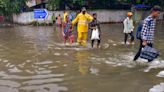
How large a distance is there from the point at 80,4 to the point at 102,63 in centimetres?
2266

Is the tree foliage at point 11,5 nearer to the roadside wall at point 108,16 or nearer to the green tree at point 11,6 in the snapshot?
the green tree at point 11,6

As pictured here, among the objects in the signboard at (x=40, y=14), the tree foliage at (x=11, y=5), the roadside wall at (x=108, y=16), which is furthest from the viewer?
the roadside wall at (x=108, y=16)

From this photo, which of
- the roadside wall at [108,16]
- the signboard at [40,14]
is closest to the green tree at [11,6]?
the roadside wall at [108,16]

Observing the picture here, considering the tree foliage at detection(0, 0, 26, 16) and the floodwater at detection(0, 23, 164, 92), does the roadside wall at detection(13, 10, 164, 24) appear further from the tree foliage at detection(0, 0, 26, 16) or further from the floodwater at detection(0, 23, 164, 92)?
the floodwater at detection(0, 23, 164, 92)

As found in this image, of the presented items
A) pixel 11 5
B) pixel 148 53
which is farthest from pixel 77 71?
pixel 11 5

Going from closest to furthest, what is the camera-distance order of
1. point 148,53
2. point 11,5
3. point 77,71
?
point 77,71, point 148,53, point 11,5

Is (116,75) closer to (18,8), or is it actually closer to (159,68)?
(159,68)

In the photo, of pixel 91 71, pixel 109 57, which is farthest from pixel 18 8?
pixel 91 71

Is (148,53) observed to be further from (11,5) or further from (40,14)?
(11,5)

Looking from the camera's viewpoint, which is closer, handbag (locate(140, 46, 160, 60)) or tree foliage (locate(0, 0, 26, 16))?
handbag (locate(140, 46, 160, 60))

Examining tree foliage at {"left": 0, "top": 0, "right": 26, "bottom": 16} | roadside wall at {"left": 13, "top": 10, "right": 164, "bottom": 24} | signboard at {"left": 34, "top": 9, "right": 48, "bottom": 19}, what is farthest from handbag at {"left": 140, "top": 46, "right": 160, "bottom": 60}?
tree foliage at {"left": 0, "top": 0, "right": 26, "bottom": 16}

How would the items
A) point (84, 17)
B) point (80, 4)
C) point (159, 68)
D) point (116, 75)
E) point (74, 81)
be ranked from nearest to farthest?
point (74, 81)
point (116, 75)
point (159, 68)
point (84, 17)
point (80, 4)

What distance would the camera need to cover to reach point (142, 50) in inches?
401

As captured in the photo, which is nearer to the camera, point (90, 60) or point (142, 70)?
point (142, 70)
